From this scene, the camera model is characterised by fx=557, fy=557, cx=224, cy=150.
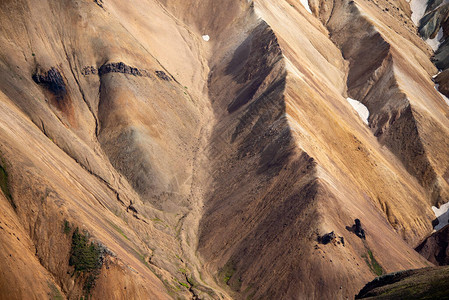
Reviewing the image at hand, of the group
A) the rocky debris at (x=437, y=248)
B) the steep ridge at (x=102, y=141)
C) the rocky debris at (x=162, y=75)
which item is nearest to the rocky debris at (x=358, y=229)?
the rocky debris at (x=437, y=248)

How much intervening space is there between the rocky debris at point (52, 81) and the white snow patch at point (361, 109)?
164 ft

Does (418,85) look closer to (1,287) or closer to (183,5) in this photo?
(183,5)

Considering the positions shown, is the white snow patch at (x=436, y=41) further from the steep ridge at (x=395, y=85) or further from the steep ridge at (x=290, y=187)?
the steep ridge at (x=290, y=187)

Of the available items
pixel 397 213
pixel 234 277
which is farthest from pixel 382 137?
pixel 234 277

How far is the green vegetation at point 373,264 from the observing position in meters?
58.0

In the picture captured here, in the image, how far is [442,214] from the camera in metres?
78.9

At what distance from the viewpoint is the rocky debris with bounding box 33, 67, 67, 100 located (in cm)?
7012

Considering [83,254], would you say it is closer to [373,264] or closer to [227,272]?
[227,272]

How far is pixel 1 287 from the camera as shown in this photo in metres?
39.2

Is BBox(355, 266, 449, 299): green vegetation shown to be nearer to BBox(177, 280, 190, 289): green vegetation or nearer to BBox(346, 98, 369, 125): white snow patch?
BBox(177, 280, 190, 289): green vegetation

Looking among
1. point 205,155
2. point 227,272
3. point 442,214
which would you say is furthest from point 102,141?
point 442,214

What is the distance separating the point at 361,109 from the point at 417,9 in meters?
59.4

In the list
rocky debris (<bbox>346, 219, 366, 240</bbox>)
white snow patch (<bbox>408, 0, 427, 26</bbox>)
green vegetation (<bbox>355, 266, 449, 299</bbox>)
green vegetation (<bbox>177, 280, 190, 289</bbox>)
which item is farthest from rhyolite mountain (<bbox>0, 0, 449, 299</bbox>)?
white snow patch (<bbox>408, 0, 427, 26</bbox>)

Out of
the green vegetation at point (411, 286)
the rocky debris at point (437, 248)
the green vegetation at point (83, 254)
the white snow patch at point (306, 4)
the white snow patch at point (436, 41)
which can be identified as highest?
the white snow patch at point (306, 4)
